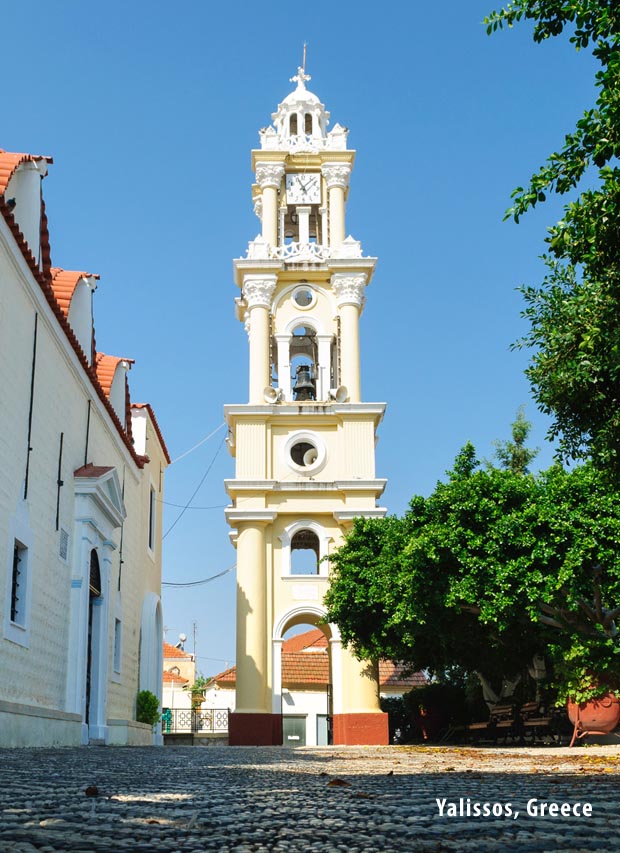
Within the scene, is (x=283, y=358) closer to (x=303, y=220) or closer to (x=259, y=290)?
(x=259, y=290)

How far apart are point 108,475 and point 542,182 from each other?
12132 millimetres

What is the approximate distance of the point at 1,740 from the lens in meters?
12.2

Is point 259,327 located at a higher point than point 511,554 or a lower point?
higher

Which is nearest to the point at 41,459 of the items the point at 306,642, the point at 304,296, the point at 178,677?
the point at 304,296

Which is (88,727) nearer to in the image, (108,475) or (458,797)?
(108,475)

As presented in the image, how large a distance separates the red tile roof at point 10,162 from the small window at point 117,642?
33.2 ft

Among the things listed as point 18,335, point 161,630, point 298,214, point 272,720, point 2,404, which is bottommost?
point 272,720

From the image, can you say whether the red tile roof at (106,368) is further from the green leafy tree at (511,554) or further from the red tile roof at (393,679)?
the red tile roof at (393,679)

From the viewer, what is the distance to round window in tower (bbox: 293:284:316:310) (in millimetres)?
32812

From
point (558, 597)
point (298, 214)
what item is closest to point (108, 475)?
point (558, 597)

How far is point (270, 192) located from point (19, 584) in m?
22.7

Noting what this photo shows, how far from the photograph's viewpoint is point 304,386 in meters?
31.8

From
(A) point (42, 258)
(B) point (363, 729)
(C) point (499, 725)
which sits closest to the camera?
(A) point (42, 258)

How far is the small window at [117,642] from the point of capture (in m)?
21.2
